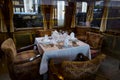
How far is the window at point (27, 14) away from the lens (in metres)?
4.03

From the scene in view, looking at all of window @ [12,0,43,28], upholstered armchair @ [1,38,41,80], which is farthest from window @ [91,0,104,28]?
upholstered armchair @ [1,38,41,80]

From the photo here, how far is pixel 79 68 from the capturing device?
66.5 inches

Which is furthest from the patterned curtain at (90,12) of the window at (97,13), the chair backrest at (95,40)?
the chair backrest at (95,40)

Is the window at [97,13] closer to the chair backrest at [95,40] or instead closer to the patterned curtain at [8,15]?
the chair backrest at [95,40]

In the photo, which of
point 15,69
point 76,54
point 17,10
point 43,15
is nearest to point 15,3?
point 17,10

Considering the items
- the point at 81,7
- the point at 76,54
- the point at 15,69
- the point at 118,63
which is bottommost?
the point at 118,63

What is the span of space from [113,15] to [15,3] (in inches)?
127

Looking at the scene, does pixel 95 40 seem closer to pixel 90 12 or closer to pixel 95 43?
pixel 95 43

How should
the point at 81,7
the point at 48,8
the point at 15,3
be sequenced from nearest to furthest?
the point at 15,3
the point at 48,8
the point at 81,7

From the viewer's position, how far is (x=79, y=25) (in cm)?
494

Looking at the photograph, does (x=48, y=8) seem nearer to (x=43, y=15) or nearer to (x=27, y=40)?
(x=43, y=15)

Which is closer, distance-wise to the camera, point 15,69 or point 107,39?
point 15,69

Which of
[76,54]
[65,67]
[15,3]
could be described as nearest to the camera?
[65,67]

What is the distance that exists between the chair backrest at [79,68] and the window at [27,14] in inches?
120
